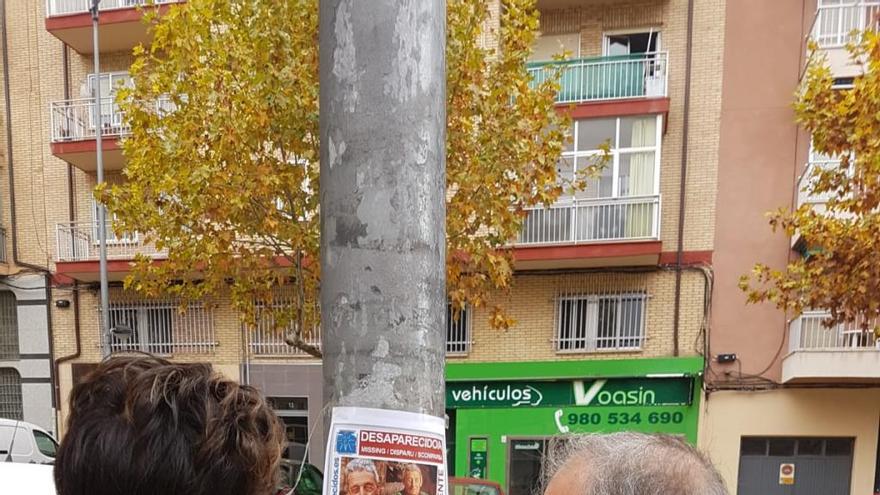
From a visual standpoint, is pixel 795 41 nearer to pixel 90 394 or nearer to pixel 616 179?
pixel 616 179

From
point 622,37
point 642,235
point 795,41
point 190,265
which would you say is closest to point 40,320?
point 190,265

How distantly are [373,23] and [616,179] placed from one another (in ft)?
27.6

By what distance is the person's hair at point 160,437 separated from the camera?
870 millimetres

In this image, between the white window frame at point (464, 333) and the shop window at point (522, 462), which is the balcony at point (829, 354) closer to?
the shop window at point (522, 462)

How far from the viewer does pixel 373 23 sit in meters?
1.22

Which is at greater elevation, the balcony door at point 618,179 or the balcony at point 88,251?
the balcony door at point 618,179

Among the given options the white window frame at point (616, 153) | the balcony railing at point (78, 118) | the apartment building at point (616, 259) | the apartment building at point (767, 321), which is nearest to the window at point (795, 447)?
the apartment building at point (767, 321)

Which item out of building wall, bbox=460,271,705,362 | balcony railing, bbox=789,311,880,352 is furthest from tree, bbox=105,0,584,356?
balcony railing, bbox=789,311,880,352

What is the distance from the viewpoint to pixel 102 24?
9727 millimetres

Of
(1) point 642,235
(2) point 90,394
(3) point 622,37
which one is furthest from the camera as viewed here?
(3) point 622,37

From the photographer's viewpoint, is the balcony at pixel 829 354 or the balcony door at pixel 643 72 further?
the balcony door at pixel 643 72

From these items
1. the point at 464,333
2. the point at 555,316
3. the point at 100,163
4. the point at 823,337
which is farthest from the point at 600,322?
the point at 100,163

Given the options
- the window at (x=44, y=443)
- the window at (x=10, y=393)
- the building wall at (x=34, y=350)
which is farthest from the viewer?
the window at (x=10, y=393)

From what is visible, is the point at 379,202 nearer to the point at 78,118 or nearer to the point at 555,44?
the point at 555,44
